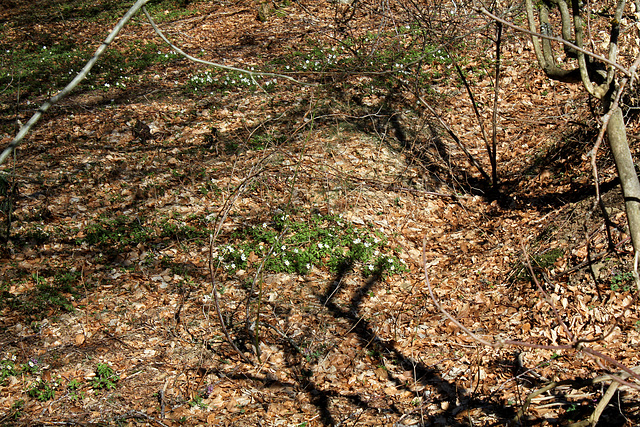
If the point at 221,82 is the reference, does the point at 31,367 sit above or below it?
below

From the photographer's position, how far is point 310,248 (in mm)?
5340

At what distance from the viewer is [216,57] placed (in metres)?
9.80

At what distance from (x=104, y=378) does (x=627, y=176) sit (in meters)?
4.37

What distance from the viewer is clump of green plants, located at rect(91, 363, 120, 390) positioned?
3803mm

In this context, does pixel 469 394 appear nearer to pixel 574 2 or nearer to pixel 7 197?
pixel 574 2

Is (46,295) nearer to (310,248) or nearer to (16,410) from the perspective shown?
(16,410)

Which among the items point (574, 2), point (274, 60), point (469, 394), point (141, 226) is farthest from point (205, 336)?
point (274, 60)

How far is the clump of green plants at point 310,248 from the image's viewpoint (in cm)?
516

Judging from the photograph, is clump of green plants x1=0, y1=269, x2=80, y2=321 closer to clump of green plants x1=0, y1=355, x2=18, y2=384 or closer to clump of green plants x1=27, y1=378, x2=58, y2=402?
clump of green plants x1=0, y1=355, x2=18, y2=384

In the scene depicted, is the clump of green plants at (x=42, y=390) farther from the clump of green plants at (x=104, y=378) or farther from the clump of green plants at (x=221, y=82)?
the clump of green plants at (x=221, y=82)

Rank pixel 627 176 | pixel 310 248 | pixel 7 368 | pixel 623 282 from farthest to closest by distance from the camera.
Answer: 1. pixel 310 248
2. pixel 623 282
3. pixel 7 368
4. pixel 627 176

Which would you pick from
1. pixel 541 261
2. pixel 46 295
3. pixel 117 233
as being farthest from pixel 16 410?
pixel 541 261

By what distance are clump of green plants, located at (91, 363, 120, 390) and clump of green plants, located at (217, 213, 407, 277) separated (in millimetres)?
1560

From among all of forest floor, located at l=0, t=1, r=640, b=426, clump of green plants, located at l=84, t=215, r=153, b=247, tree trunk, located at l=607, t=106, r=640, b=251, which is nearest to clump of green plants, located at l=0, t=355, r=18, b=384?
forest floor, located at l=0, t=1, r=640, b=426
